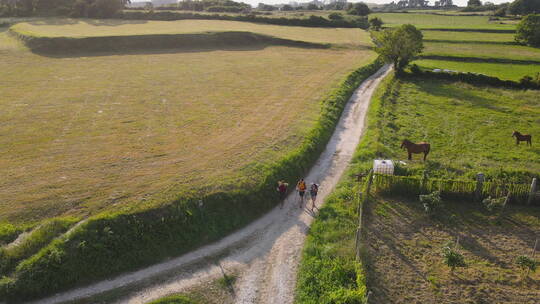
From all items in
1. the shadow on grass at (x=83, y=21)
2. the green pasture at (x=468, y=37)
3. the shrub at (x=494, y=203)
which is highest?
the shadow on grass at (x=83, y=21)

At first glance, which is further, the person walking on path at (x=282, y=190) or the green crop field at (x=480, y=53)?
the green crop field at (x=480, y=53)

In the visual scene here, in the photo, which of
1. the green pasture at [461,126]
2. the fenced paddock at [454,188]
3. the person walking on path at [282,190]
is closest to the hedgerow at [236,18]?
A: the green pasture at [461,126]

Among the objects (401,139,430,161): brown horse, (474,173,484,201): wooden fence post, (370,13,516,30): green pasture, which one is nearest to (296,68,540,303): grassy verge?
(401,139,430,161): brown horse

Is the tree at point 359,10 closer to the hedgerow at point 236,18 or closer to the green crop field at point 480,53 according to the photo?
the hedgerow at point 236,18

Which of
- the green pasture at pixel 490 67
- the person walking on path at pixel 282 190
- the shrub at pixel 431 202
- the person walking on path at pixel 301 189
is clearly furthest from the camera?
the green pasture at pixel 490 67

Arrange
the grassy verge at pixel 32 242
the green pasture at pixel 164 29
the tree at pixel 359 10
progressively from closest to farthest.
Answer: the grassy verge at pixel 32 242, the green pasture at pixel 164 29, the tree at pixel 359 10

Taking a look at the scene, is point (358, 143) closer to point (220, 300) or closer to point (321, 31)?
point (220, 300)
